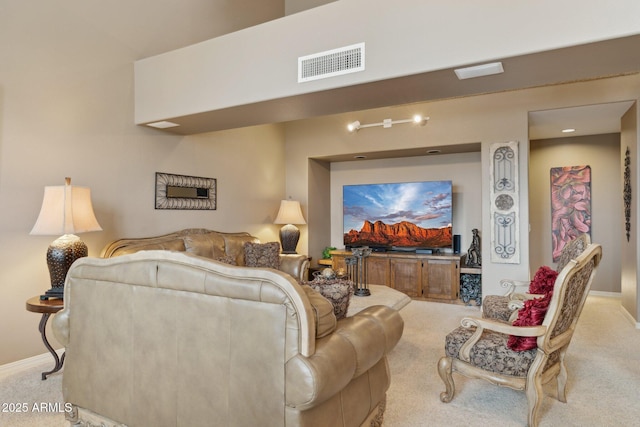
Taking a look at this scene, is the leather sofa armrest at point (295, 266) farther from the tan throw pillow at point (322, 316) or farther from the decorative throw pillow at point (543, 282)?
the tan throw pillow at point (322, 316)

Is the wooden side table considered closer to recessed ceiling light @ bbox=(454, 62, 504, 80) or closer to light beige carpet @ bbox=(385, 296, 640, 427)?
light beige carpet @ bbox=(385, 296, 640, 427)

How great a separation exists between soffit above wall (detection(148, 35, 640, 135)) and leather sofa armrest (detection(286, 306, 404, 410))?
180 cm

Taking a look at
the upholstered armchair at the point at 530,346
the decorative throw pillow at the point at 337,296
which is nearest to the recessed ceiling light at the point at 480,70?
the upholstered armchair at the point at 530,346

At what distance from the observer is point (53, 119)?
136 inches

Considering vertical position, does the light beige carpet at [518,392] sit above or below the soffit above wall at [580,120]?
below

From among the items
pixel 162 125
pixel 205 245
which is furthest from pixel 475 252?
pixel 162 125

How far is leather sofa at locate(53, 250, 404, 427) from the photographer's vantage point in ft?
4.86

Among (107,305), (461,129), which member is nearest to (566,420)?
(107,305)

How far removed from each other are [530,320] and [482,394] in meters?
0.75

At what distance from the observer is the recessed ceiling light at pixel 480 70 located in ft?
8.46

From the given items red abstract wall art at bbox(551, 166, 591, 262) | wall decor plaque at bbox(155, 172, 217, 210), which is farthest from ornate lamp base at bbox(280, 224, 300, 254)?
red abstract wall art at bbox(551, 166, 591, 262)

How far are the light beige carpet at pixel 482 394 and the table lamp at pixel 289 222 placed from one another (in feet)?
8.13

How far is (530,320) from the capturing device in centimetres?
227

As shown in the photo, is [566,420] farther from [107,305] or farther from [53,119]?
[53,119]
